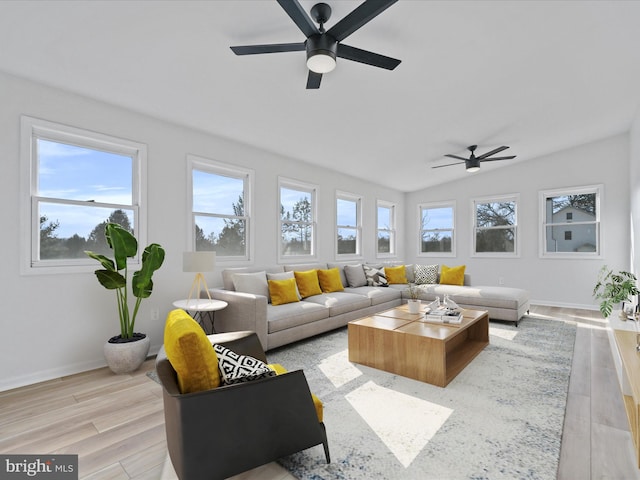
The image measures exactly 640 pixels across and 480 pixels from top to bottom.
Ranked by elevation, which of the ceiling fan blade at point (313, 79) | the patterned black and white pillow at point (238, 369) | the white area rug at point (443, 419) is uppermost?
the ceiling fan blade at point (313, 79)

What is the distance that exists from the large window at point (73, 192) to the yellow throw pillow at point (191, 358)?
238cm

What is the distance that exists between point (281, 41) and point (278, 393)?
2604 millimetres

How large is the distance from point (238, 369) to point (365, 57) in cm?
215

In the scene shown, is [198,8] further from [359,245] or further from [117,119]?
[359,245]

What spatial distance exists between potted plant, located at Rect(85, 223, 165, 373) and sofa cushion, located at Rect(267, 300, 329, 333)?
1239mm

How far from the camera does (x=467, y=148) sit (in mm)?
5578

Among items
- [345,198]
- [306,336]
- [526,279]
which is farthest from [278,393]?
[526,279]

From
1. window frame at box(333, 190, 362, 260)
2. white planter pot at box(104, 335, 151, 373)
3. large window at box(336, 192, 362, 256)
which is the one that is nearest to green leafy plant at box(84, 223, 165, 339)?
white planter pot at box(104, 335, 151, 373)

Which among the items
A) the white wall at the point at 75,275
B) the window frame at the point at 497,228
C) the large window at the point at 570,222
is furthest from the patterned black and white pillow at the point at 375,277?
the large window at the point at 570,222

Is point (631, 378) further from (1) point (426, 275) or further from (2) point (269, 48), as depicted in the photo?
(1) point (426, 275)

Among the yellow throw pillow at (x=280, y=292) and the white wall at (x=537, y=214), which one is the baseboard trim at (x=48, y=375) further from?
the white wall at (x=537, y=214)

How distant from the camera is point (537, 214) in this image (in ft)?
21.2

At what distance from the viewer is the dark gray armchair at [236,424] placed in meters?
1.38

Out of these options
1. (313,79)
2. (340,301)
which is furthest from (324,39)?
(340,301)
